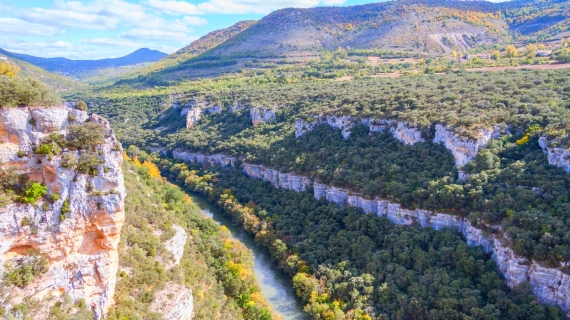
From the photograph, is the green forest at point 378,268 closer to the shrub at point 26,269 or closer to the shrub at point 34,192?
the shrub at point 26,269

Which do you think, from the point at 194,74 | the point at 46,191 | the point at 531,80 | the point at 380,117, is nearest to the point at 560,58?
the point at 531,80

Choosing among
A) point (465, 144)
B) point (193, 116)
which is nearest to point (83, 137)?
point (465, 144)

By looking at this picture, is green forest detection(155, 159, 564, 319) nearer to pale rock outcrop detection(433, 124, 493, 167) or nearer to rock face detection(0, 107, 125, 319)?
pale rock outcrop detection(433, 124, 493, 167)

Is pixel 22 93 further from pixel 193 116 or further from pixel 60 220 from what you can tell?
pixel 193 116

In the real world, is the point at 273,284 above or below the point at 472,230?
below

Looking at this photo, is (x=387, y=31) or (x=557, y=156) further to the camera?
(x=387, y=31)

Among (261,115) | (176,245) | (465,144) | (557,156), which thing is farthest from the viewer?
(261,115)

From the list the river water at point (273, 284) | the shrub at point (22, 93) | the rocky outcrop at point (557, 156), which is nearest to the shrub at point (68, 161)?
the shrub at point (22, 93)
